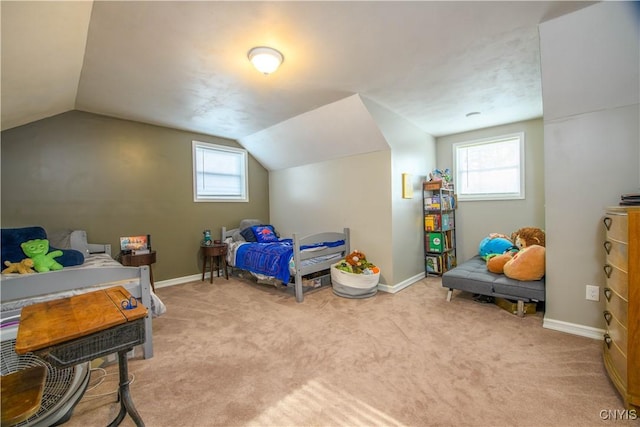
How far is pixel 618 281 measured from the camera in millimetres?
1641

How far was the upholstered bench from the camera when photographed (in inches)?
102

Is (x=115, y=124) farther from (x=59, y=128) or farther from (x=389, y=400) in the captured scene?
(x=389, y=400)

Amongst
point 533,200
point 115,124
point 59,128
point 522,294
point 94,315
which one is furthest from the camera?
point 533,200

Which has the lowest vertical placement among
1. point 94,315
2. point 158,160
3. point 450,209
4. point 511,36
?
point 94,315

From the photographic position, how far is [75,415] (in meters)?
1.51

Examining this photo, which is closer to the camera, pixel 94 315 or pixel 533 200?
pixel 94 315

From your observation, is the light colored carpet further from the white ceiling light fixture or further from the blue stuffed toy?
the white ceiling light fixture

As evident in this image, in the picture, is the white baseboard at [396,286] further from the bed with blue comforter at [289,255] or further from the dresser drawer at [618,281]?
the dresser drawer at [618,281]

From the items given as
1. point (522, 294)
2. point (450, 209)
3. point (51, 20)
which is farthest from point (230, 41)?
point (450, 209)

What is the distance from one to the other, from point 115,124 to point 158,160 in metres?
0.65

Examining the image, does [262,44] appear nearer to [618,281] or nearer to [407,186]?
[407,186]

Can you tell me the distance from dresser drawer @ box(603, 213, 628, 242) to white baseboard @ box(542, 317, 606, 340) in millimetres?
870

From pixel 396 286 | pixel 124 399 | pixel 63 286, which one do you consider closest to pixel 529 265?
pixel 396 286

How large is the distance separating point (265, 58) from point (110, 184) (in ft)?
9.42
